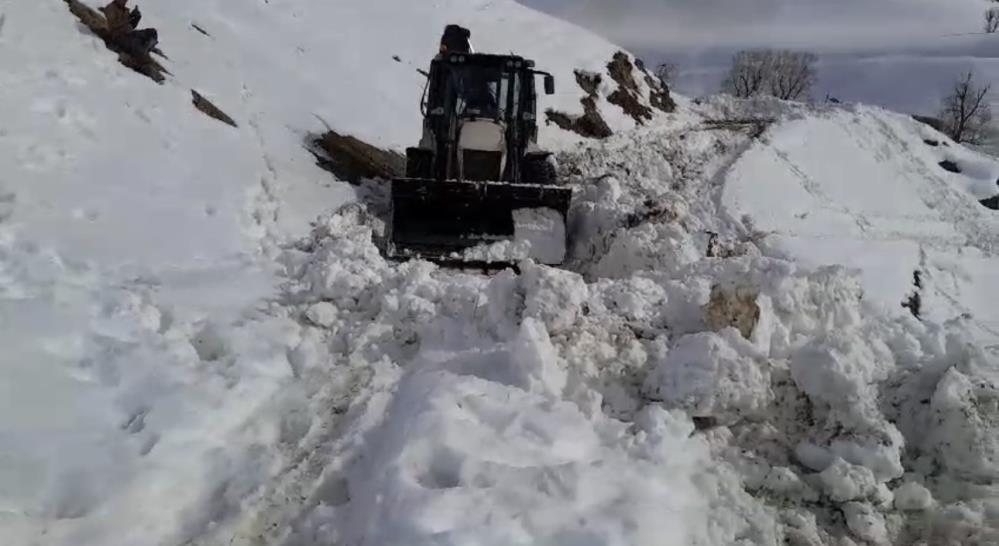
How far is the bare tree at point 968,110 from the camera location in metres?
57.7

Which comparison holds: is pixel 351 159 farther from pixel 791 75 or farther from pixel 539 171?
pixel 791 75

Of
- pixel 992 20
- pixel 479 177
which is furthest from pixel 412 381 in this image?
pixel 992 20

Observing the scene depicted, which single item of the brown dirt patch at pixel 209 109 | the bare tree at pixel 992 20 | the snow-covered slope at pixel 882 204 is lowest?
the snow-covered slope at pixel 882 204

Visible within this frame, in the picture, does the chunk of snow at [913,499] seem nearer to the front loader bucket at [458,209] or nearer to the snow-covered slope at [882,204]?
the snow-covered slope at [882,204]

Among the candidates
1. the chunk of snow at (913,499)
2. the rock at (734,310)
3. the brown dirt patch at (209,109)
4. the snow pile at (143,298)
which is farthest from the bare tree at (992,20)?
the chunk of snow at (913,499)

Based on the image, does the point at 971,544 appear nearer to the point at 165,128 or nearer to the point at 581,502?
the point at 581,502

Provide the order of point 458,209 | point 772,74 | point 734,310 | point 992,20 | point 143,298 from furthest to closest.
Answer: point 992,20
point 772,74
point 458,209
point 143,298
point 734,310

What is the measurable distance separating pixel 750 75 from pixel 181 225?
72352mm

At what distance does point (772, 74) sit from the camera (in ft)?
241

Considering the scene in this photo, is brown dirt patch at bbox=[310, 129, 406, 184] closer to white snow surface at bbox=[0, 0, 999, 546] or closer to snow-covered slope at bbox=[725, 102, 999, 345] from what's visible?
white snow surface at bbox=[0, 0, 999, 546]

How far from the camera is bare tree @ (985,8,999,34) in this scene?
92250 millimetres

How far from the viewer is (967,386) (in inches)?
186

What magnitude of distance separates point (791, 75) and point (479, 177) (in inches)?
2700

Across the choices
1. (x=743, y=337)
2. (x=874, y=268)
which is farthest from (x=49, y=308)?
(x=874, y=268)
